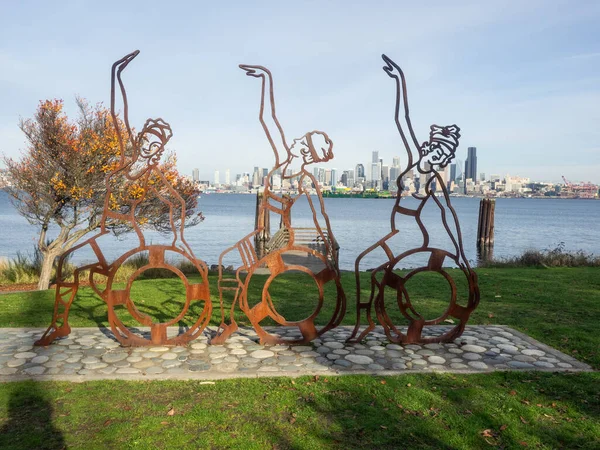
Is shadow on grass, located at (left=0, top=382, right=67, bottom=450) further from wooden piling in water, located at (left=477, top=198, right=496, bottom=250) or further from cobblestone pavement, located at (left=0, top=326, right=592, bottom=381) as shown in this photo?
wooden piling in water, located at (left=477, top=198, right=496, bottom=250)

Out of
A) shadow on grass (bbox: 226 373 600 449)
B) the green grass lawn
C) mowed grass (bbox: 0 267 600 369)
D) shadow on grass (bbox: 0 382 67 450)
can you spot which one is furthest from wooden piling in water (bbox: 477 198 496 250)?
shadow on grass (bbox: 0 382 67 450)

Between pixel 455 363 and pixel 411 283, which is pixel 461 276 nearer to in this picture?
pixel 411 283

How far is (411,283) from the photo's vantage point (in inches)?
411

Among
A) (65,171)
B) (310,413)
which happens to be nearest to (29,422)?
(310,413)

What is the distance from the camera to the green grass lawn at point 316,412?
3.51m

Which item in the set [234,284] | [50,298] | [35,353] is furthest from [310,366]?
[234,284]

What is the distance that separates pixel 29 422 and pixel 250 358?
2.19 metres

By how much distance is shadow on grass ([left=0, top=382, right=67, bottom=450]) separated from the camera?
3.39 m

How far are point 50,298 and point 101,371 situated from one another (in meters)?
4.50

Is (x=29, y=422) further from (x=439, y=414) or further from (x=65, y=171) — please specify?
(x=65, y=171)

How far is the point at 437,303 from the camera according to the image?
8.56 m

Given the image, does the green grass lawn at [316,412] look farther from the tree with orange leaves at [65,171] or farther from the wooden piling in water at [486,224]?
the wooden piling in water at [486,224]

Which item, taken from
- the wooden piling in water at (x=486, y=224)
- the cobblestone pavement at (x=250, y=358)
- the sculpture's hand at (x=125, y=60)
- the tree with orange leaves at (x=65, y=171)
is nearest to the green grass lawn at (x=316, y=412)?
the cobblestone pavement at (x=250, y=358)

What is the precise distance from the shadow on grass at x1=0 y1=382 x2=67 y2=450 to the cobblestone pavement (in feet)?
1.18
